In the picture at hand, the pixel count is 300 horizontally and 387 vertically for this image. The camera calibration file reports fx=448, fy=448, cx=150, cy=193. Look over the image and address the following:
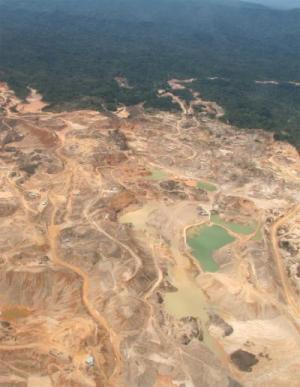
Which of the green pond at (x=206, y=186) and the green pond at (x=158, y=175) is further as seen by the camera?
the green pond at (x=158, y=175)

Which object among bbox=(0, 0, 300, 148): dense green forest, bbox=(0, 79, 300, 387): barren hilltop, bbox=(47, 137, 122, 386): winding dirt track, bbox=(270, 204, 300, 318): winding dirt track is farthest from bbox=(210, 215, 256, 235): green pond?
bbox=(0, 0, 300, 148): dense green forest

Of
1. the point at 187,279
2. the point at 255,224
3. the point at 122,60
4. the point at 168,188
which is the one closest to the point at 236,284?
the point at 187,279

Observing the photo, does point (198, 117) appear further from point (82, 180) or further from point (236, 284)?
point (236, 284)

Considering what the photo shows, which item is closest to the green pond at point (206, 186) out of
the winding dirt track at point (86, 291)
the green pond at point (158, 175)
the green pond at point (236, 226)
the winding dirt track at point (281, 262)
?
the green pond at point (158, 175)

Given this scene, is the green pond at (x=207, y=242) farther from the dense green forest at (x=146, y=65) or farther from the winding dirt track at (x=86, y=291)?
the dense green forest at (x=146, y=65)

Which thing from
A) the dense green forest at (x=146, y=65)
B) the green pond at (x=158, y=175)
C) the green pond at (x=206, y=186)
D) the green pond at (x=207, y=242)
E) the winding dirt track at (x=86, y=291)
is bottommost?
the dense green forest at (x=146, y=65)

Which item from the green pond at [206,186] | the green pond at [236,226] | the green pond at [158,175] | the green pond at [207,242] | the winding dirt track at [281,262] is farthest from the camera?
the green pond at [158,175]

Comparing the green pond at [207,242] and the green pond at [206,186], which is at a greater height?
the green pond at [207,242]

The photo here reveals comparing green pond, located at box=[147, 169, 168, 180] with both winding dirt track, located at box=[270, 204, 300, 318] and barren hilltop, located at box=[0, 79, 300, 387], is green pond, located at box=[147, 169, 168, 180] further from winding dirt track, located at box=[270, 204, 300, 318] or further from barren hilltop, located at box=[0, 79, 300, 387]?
winding dirt track, located at box=[270, 204, 300, 318]
